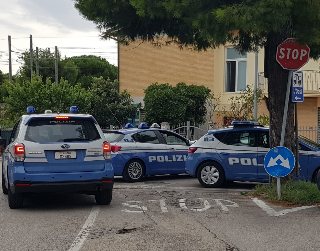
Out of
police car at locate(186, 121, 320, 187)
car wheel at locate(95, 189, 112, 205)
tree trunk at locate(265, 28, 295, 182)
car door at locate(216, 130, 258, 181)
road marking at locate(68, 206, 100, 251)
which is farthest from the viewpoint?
car door at locate(216, 130, 258, 181)

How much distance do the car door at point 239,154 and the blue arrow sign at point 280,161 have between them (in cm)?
234

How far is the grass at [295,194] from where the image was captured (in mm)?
10325

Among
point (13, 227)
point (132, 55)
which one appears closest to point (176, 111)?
point (132, 55)

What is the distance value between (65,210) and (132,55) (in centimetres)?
2264

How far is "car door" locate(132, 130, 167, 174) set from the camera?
14844 millimetres

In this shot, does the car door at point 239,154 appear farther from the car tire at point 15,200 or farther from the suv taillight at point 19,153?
the suv taillight at point 19,153

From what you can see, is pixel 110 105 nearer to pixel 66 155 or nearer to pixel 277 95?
pixel 277 95

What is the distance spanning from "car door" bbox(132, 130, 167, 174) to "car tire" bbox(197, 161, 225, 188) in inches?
76.9

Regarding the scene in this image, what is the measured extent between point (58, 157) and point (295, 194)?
451 centimetres

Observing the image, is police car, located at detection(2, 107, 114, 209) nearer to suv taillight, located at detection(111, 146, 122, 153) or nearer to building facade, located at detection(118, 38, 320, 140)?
suv taillight, located at detection(111, 146, 122, 153)

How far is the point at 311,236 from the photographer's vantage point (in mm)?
7551

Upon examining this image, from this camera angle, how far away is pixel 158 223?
8.44 meters

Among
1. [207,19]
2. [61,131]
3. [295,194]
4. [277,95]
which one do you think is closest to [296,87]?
[277,95]

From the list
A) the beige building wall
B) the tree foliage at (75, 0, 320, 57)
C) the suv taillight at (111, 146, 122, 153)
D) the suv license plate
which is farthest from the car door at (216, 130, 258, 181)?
the beige building wall
